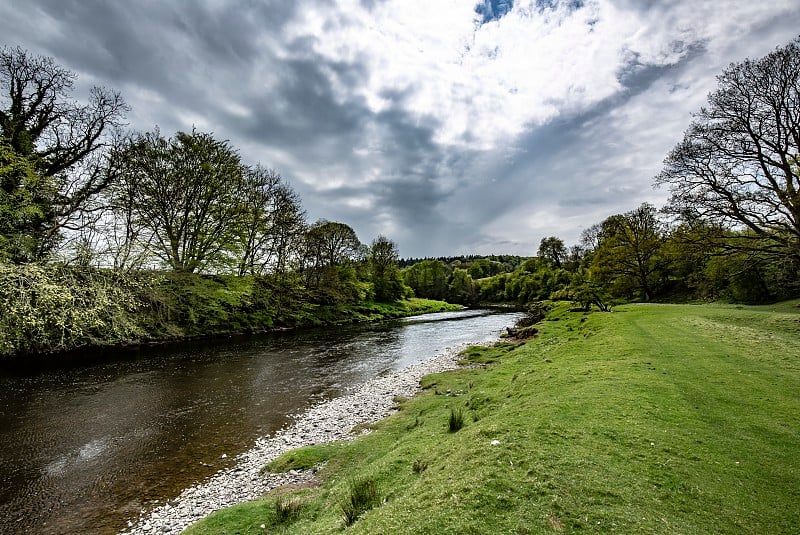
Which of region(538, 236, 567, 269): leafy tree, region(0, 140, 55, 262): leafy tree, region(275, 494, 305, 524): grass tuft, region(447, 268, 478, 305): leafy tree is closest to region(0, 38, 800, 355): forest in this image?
region(0, 140, 55, 262): leafy tree

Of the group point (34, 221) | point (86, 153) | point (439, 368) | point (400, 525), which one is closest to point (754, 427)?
point (400, 525)

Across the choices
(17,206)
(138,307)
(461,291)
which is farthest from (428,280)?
(17,206)

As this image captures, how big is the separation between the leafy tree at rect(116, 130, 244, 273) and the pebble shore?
86.1 ft

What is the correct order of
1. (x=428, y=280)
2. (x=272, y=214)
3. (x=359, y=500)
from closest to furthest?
(x=359, y=500), (x=272, y=214), (x=428, y=280)

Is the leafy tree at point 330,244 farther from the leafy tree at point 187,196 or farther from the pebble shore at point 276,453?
the pebble shore at point 276,453

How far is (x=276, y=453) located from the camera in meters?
11.3

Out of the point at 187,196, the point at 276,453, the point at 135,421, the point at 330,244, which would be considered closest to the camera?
the point at 276,453

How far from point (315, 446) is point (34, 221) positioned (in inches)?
770

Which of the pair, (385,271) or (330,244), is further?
(385,271)

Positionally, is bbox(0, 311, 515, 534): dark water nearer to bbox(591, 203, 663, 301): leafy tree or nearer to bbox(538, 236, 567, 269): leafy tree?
bbox(591, 203, 663, 301): leafy tree

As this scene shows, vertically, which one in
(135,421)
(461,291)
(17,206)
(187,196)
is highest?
(187,196)

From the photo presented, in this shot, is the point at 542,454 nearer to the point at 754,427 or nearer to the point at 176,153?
the point at 754,427

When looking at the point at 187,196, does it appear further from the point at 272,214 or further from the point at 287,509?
the point at 287,509

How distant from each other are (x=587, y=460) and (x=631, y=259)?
55.3m
